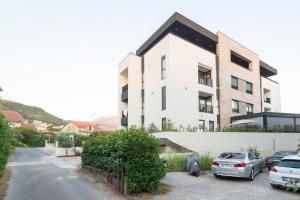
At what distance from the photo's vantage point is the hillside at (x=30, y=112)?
11681 cm

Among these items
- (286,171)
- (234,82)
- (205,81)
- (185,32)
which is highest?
(185,32)

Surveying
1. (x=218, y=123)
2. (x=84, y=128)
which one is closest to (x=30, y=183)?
(x=218, y=123)

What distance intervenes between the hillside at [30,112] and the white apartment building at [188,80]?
95.1 m

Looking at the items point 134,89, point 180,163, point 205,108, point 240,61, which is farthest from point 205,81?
point 180,163

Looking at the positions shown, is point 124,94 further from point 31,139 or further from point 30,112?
point 30,112

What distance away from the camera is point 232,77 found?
107ft

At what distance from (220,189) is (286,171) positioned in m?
2.62

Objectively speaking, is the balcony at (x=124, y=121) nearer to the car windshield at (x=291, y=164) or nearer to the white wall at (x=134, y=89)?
the white wall at (x=134, y=89)

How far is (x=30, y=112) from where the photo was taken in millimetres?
126562

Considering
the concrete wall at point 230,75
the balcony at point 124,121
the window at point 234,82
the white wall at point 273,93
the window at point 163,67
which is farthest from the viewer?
the white wall at point 273,93

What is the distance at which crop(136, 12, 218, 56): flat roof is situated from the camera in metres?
28.0

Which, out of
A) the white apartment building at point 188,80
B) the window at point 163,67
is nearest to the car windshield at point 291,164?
the white apartment building at point 188,80

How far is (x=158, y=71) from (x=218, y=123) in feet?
27.3

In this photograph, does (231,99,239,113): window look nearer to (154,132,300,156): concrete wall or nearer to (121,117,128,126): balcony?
(154,132,300,156): concrete wall
